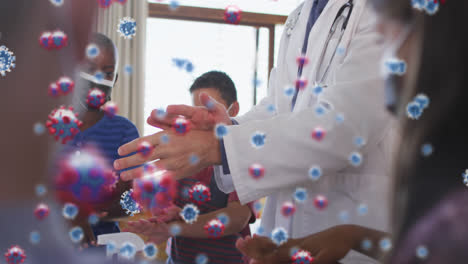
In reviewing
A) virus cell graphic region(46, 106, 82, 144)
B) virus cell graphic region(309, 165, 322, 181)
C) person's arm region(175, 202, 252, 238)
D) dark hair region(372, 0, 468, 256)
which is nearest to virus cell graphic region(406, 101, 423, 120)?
dark hair region(372, 0, 468, 256)

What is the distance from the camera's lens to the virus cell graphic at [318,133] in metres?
0.39

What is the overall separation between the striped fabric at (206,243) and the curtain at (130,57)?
91mm

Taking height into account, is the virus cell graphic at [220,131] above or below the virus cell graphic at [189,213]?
above

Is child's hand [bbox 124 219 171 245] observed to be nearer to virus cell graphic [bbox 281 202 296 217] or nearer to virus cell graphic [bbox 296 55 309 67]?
virus cell graphic [bbox 281 202 296 217]

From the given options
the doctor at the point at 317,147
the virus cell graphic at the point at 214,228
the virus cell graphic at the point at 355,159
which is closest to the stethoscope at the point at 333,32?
the doctor at the point at 317,147

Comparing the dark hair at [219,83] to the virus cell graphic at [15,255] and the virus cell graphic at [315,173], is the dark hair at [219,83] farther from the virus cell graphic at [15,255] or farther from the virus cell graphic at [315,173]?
the virus cell graphic at [15,255]

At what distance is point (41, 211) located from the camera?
0.35 meters

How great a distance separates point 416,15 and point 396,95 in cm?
8

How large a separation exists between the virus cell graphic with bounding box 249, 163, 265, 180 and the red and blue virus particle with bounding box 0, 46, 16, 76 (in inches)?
9.6

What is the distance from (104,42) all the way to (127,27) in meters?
0.03

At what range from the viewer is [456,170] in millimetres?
370

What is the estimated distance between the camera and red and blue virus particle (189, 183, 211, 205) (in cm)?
44

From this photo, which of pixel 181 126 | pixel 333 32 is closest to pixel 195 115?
pixel 181 126

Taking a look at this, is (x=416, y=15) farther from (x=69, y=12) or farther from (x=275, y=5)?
(x=69, y=12)
